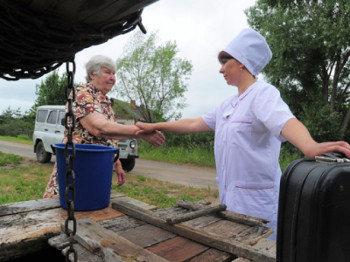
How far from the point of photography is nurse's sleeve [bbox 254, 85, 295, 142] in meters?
1.61

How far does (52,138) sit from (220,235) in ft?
30.4

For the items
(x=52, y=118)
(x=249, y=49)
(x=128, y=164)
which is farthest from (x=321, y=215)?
(x=52, y=118)

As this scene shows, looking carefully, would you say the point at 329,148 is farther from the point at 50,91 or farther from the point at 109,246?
the point at 50,91

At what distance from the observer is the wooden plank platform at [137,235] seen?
3.70ft

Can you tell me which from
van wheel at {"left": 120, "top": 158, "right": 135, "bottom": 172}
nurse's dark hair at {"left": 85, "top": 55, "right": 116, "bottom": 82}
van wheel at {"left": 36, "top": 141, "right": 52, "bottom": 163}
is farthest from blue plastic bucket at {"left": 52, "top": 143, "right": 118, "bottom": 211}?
van wheel at {"left": 36, "top": 141, "right": 52, "bottom": 163}

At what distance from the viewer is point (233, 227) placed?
150cm

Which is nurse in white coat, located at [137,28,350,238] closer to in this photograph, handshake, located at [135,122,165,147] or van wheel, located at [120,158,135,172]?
handshake, located at [135,122,165,147]

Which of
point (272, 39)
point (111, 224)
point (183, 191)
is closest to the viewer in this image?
point (111, 224)

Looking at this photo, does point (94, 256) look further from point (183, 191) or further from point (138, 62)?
point (138, 62)

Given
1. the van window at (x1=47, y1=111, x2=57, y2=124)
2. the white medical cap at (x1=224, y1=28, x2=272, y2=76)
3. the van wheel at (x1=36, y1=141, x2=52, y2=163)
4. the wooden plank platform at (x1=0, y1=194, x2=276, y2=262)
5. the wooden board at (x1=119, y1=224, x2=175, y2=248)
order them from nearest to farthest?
the wooden plank platform at (x1=0, y1=194, x2=276, y2=262) < the wooden board at (x1=119, y1=224, x2=175, y2=248) < the white medical cap at (x1=224, y1=28, x2=272, y2=76) < the van window at (x1=47, y1=111, x2=57, y2=124) < the van wheel at (x1=36, y1=141, x2=52, y2=163)

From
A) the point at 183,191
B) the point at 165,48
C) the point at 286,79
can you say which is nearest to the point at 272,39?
the point at 286,79

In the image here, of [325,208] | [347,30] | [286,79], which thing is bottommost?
[325,208]

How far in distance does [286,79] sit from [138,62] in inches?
478

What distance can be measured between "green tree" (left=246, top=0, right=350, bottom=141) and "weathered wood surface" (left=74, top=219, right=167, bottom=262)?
38.1 feet
